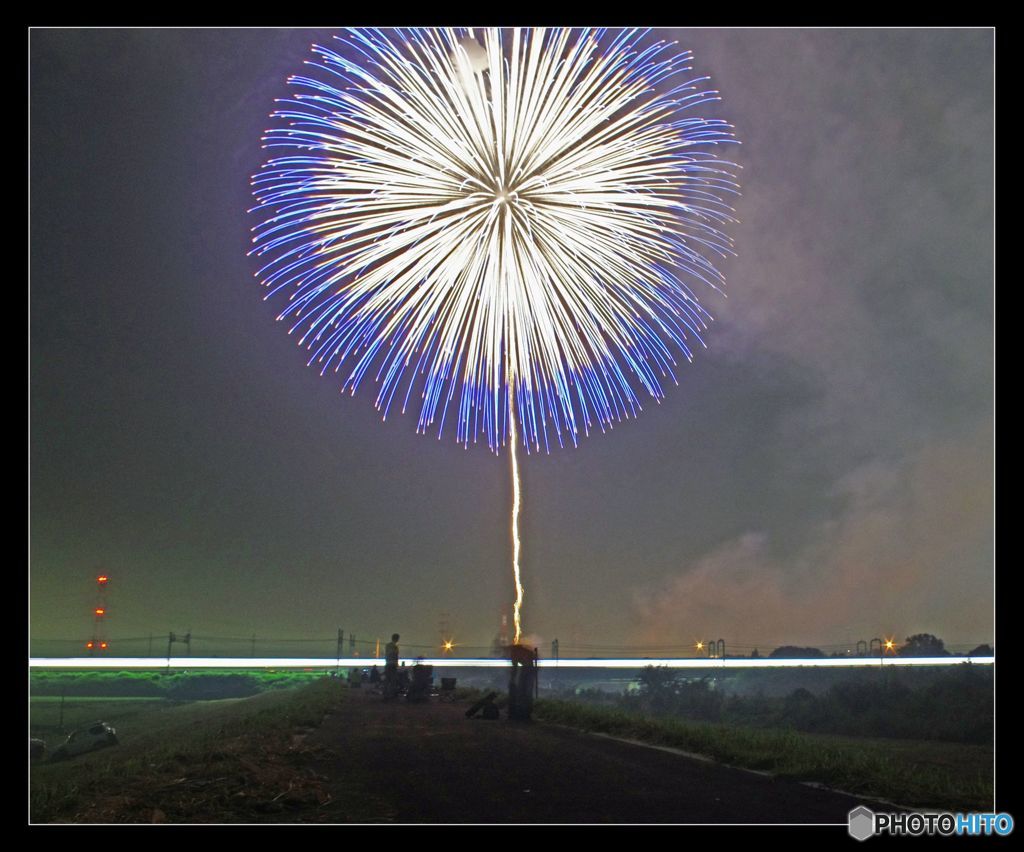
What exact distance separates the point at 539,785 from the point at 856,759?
10.7 feet

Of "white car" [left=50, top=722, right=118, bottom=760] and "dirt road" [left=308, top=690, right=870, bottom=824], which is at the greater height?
"dirt road" [left=308, top=690, right=870, bottom=824]

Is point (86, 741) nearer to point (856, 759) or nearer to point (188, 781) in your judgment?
point (188, 781)

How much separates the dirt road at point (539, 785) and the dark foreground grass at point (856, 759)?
0.31 m

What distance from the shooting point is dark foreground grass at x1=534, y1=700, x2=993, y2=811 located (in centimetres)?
781

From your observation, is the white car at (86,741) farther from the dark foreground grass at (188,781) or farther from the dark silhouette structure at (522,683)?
the dark silhouette structure at (522,683)

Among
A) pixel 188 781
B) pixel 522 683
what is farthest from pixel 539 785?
pixel 522 683

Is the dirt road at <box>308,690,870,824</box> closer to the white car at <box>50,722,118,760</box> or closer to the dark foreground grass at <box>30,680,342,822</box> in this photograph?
Result: the dark foreground grass at <box>30,680,342,822</box>

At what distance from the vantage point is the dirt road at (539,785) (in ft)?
25.6

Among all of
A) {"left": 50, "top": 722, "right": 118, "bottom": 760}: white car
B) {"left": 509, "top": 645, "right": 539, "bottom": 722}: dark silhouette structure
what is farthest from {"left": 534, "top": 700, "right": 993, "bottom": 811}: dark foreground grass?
{"left": 50, "top": 722, "right": 118, "bottom": 760}: white car

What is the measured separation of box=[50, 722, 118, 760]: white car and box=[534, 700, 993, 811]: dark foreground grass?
287 inches

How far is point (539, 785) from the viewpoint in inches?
346

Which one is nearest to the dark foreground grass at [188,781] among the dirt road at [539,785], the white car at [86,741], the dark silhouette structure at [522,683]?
the white car at [86,741]
